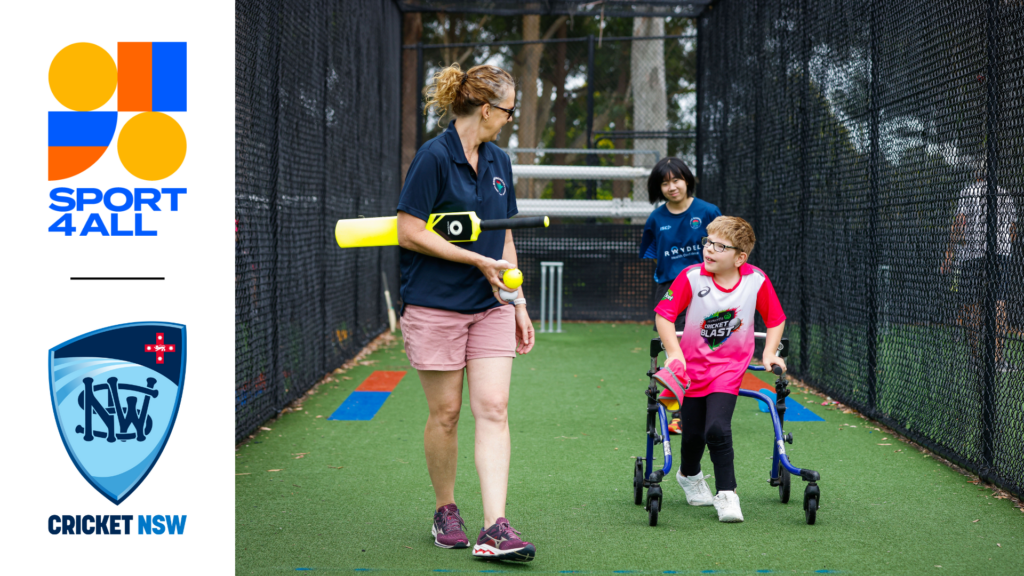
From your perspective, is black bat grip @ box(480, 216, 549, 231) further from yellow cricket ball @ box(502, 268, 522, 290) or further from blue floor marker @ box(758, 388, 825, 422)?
blue floor marker @ box(758, 388, 825, 422)

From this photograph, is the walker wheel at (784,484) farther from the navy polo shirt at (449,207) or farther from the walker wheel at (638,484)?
the navy polo shirt at (449,207)

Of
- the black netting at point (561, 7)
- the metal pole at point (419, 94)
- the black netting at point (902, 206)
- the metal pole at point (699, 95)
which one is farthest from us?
the metal pole at point (419, 94)

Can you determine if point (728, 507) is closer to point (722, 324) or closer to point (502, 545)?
point (722, 324)

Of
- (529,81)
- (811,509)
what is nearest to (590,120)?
(529,81)

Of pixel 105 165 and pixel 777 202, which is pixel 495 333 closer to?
pixel 105 165

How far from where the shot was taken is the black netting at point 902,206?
436 centimetres

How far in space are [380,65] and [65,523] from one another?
872 cm

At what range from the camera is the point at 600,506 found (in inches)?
158

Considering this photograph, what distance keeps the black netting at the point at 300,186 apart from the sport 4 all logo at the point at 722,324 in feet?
8.94

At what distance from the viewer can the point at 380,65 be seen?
10422mm

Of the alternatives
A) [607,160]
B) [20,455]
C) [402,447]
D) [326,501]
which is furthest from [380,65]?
[20,455]

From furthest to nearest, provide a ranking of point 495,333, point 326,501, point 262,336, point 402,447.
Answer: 1. point 262,336
2. point 402,447
3. point 326,501
4. point 495,333

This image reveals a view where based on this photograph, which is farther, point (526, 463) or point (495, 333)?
point (526, 463)

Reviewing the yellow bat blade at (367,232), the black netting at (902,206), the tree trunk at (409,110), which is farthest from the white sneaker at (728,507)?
the tree trunk at (409,110)
